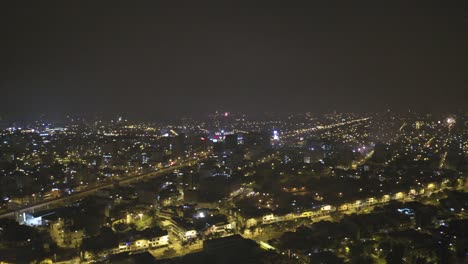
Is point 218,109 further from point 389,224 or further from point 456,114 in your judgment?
point 389,224

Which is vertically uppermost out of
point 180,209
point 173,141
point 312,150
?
point 173,141

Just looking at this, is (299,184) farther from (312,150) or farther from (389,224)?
(312,150)

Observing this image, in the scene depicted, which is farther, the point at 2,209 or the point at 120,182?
the point at 120,182

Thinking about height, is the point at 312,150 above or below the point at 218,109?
below

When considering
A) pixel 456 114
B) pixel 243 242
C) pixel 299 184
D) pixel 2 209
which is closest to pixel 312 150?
pixel 299 184

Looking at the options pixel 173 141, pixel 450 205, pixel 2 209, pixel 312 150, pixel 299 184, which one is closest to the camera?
pixel 450 205

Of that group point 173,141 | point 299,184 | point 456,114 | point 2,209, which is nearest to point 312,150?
point 299,184

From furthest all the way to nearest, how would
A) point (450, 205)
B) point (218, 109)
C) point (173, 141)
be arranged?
point (218, 109) < point (173, 141) < point (450, 205)

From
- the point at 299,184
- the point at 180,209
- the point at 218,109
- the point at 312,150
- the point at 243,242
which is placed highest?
the point at 218,109

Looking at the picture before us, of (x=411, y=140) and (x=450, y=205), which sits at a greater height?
(x=411, y=140)
